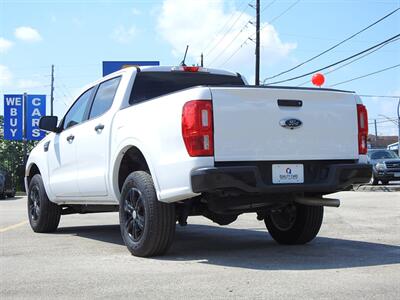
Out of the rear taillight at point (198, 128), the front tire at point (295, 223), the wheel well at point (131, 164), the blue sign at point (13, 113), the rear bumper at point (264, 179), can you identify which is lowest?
the front tire at point (295, 223)

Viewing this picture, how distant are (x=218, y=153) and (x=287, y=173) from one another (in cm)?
74

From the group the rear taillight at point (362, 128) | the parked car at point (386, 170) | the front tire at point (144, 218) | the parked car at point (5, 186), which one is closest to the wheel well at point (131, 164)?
the front tire at point (144, 218)

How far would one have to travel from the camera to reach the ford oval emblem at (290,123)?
5422 millimetres

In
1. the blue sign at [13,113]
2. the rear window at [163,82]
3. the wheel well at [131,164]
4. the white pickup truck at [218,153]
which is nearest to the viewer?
the white pickup truck at [218,153]

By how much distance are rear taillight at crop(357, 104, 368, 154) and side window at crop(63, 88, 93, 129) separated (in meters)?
3.49

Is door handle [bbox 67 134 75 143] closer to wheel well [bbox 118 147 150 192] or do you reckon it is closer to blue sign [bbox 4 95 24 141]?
wheel well [bbox 118 147 150 192]

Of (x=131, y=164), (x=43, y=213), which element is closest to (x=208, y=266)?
(x=131, y=164)

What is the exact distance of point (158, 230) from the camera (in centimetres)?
544

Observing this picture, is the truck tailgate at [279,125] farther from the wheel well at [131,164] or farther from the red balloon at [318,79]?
the red balloon at [318,79]

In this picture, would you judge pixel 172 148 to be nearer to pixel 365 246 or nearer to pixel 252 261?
pixel 252 261

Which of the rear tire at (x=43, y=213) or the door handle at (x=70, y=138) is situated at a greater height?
the door handle at (x=70, y=138)

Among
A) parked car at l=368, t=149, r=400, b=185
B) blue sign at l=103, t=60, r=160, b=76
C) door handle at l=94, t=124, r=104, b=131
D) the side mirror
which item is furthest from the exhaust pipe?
blue sign at l=103, t=60, r=160, b=76

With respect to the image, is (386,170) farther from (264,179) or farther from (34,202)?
(264,179)

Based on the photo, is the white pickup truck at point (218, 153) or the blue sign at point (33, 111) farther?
the blue sign at point (33, 111)
